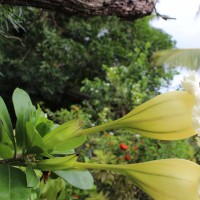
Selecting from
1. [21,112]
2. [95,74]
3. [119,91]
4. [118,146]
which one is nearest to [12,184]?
[21,112]

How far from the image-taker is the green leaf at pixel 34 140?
2.56ft

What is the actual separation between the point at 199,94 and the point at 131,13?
113 centimetres

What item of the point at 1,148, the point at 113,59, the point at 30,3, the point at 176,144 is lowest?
the point at 113,59

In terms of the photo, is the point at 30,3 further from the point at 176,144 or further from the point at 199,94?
the point at 176,144

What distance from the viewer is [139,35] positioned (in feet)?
25.9

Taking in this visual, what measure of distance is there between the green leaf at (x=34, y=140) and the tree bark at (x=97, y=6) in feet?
3.10

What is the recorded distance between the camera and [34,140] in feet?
2.59

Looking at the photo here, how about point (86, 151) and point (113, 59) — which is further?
point (113, 59)

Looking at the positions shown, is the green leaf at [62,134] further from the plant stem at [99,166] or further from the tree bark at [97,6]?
the tree bark at [97,6]

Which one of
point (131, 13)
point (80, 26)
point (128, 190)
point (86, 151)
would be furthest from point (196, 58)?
point (131, 13)

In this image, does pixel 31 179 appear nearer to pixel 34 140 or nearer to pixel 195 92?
pixel 34 140

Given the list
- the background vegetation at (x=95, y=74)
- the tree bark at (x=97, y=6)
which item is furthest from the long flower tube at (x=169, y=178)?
the background vegetation at (x=95, y=74)

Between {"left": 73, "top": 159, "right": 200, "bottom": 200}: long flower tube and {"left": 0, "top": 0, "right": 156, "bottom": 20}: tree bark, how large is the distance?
101cm

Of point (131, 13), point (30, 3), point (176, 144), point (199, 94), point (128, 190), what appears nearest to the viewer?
point (199, 94)
